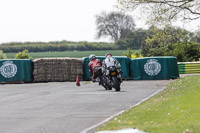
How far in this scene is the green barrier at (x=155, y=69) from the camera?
103 ft

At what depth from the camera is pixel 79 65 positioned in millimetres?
32281

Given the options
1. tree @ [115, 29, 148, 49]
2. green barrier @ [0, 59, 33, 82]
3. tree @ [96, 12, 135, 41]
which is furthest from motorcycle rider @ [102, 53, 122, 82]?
tree @ [96, 12, 135, 41]

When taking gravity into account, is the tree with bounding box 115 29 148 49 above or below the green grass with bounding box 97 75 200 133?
above

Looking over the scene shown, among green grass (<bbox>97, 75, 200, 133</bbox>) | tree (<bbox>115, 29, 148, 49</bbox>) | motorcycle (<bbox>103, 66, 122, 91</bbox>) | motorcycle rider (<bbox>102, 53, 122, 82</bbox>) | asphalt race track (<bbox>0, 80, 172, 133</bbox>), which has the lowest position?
asphalt race track (<bbox>0, 80, 172, 133</bbox>)

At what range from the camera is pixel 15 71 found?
31.5 metres

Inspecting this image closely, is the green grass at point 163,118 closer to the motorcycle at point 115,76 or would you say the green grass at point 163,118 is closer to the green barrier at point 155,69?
the motorcycle at point 115,76

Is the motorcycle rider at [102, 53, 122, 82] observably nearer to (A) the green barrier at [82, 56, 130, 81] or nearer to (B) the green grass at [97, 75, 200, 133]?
(B) the green grass at [97, 75, 200, 133]

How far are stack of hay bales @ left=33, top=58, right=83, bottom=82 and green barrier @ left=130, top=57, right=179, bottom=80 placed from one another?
11.4ft

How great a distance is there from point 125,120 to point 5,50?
83.1m

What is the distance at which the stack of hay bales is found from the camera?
31.7 meters

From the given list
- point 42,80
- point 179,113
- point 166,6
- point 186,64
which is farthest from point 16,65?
point 179,113

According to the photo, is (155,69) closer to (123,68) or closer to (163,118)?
(123,68)

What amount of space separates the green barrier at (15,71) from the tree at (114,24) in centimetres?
7083

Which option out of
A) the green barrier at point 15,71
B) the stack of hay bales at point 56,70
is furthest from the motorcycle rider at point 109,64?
the green barrier at point 15,71
